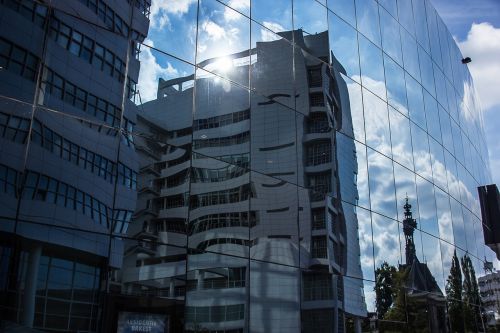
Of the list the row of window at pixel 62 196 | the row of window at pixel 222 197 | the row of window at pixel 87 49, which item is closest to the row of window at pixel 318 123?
the row of window at pixel 222 197

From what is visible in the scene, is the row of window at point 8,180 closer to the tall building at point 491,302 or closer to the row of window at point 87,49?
the row of window at point 87,49

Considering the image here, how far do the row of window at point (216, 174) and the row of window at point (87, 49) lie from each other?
120 inches

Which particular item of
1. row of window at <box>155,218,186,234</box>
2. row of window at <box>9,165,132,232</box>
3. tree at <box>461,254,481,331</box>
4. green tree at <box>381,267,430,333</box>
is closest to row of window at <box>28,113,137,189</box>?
row of window at <box>9,165,132,232</box>

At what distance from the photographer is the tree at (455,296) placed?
25.6 meters

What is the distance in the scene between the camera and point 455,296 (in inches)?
1036

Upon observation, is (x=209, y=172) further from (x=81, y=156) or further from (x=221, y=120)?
(x=81, y=156)

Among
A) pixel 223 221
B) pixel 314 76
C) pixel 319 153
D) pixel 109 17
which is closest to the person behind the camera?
pixel 109 17

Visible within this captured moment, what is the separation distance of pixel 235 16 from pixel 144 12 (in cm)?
336

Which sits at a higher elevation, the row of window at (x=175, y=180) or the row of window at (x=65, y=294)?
the row of window at (x=175, y=180)

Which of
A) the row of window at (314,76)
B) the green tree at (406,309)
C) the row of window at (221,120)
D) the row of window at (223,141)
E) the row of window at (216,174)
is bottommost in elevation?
the green tree at (406,309)

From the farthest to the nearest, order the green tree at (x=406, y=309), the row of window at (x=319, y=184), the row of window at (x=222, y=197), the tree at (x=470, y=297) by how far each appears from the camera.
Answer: the tree at (x=470, y=297), the green tree at (x=406, y=309), the row of window at (x=319, y=184), the row of window at (x=222, y=197)

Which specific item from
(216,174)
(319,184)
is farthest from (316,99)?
(216,174)

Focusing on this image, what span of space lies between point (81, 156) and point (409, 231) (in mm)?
15416

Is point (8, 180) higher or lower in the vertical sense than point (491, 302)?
higher
